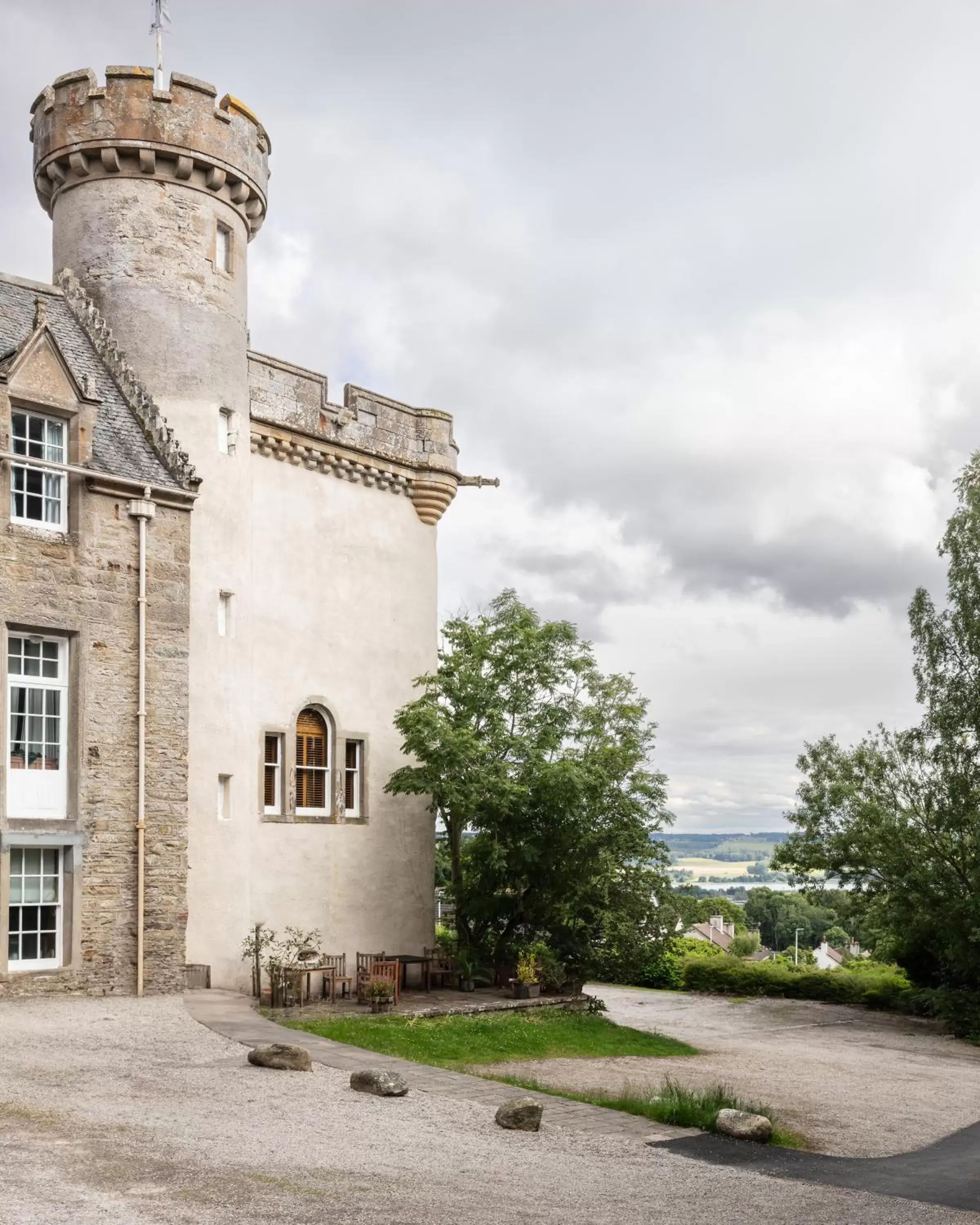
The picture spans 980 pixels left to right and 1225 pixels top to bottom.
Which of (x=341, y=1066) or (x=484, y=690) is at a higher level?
(x=484, y=690)

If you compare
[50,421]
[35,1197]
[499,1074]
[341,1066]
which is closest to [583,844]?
[499,1074]

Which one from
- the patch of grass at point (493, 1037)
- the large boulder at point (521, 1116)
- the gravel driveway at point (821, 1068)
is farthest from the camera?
the patch of grass at point (493, 1037)

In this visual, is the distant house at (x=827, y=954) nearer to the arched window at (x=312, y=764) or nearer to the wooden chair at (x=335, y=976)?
the wooden chair at (x=335, y=976)

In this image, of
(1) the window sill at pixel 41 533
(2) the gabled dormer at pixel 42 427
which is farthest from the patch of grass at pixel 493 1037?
(2) the gabled dormer at pixel 42 427

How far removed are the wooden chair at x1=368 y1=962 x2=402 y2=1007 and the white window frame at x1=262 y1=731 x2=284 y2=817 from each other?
10.8 ft

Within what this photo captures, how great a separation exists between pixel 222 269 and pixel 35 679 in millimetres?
8719

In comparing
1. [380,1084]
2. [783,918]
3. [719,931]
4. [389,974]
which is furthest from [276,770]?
[783,918]

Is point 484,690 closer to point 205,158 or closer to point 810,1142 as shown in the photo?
point 205,158

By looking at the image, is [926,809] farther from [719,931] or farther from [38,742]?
[719,931]

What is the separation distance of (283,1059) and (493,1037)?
6560mm

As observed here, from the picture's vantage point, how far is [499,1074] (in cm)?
1716

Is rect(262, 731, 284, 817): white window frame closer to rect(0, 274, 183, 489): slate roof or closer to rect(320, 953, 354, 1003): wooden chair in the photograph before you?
rect(320, 953, 354, 1003): wooden chair

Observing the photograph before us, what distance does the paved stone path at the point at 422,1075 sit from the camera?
42.6 feet

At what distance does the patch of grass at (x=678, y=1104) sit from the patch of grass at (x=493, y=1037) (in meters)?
2.24
